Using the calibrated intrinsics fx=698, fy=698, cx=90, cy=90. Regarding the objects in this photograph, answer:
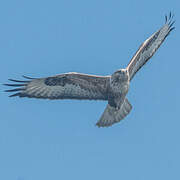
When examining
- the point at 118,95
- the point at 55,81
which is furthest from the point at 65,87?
the point at 118,95

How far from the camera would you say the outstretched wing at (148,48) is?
651 inches

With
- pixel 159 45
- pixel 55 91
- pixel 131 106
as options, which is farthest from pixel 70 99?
pixel 159 45

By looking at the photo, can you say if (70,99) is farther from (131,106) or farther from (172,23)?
(172,23)

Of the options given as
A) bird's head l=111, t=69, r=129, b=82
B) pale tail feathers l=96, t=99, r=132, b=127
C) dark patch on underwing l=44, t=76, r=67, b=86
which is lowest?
pale tail feathers l=96, t=99, r=132, b=127

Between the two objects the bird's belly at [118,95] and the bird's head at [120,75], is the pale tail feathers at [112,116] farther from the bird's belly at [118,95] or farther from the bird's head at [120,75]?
the bird's head at [120,75]

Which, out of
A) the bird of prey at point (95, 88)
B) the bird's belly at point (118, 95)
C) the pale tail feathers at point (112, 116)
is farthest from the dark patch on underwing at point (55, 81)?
the pale tail feathers at point (112, 116)

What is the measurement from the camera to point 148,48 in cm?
1692

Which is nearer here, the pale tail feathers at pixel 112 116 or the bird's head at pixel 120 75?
the bird's head at pixel 120 75

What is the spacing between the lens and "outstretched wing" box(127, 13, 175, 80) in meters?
16.5

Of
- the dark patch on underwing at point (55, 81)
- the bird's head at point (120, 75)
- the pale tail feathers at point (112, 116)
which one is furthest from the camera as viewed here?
the pale tail feathers at point (112, 116)

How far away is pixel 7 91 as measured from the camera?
629 inches

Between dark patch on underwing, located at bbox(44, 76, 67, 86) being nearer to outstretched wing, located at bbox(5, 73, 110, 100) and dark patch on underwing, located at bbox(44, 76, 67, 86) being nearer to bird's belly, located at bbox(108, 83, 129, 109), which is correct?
outstretched wing, located at bbox(5, 73, 110, 100)

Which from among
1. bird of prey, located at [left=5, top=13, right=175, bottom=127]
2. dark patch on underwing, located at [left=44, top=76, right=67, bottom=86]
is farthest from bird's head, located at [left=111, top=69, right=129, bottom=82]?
dark patch on underwing, located at [left=44, top=76, right=67, bottom=86]

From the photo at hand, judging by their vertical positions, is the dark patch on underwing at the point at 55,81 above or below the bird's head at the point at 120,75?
above
